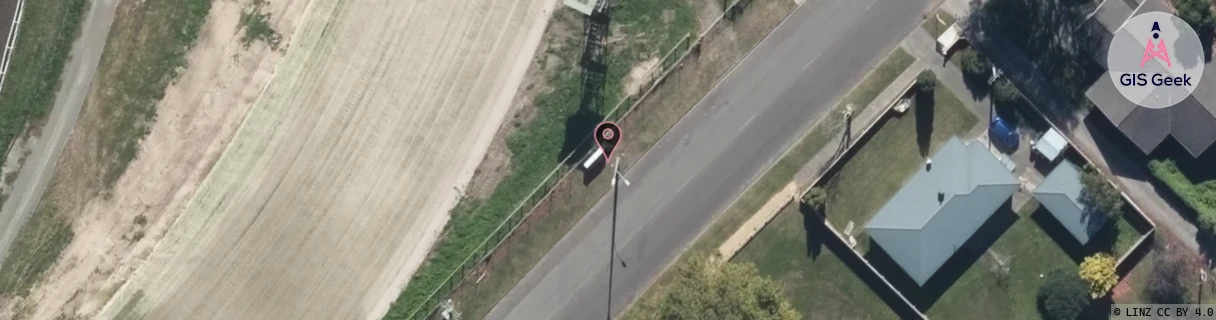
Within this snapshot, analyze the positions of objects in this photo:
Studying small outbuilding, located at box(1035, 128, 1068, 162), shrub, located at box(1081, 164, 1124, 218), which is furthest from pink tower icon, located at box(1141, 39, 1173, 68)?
shrub, located at box(1081, 164, 1124, 218)

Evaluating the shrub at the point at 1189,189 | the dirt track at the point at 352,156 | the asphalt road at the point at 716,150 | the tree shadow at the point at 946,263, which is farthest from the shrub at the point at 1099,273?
the dirt track at the point at 352,156

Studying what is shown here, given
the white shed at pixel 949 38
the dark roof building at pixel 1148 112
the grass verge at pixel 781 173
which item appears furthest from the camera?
the grass verge at pixel 781 173

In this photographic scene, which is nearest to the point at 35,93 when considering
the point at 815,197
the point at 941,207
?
the point at 815,197

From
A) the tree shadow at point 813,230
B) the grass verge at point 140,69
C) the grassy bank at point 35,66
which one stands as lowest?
the tree shadow at point 813,230

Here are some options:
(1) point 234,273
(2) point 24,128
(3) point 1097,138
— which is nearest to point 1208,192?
(3) point 1097,138

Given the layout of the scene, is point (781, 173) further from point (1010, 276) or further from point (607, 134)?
point (1010, 276)

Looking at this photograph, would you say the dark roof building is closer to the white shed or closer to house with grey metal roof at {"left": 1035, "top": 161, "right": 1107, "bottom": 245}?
house with grey metal roof at {"left": 1035, "top": 161, "right": 1107, "bottom": 245}

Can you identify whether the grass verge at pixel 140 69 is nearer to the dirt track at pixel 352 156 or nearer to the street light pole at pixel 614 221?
the dirt track at pixel 352 156
